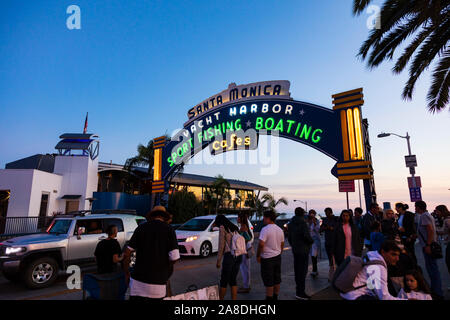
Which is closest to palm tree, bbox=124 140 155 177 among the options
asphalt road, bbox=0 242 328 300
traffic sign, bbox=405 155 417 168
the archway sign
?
the archway sign

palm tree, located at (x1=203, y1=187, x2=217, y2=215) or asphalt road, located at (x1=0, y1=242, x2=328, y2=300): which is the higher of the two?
palm tree, located at (x1=203, y1=187, x2=217, y2=215)

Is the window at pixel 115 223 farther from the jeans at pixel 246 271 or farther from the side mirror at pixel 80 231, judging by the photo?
the jeans at pixel 246 271

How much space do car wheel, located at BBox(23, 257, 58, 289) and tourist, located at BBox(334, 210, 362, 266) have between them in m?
7.25

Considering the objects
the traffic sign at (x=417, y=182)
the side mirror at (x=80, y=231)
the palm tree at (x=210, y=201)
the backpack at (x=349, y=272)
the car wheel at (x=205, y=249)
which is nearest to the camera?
the backpack at (x=349, y=272)

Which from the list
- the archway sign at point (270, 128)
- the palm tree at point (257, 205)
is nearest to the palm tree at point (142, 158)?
the archway sign at point (270, 128)

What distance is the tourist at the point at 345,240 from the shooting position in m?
6.80

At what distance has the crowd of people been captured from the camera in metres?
3.58

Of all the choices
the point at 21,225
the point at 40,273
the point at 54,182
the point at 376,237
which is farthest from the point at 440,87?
the point at 54,182

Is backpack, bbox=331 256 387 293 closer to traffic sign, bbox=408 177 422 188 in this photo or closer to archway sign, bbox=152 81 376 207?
archway sign, bbox=152 81 376 207

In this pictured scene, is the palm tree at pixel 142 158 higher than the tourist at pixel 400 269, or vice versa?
the palm tree at pixel 142 158

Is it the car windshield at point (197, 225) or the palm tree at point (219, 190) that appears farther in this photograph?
the palm tree at point (219, 190)

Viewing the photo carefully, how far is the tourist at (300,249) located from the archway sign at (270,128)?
20.1 feet
